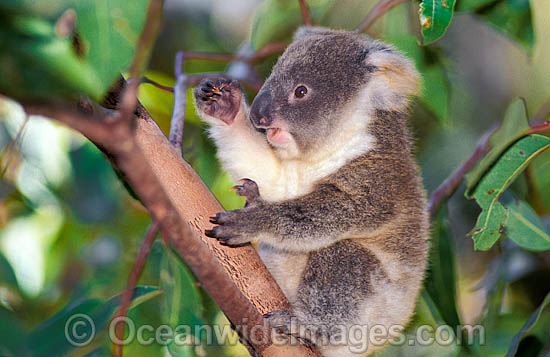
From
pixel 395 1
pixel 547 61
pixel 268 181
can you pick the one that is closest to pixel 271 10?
pixel 395 1

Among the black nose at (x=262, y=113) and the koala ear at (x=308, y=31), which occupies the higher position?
the koala ear at (x=308, y=31)

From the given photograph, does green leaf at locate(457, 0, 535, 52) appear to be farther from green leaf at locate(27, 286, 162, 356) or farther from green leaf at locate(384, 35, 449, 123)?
green leaf at locate(27, 286, 162, 356)

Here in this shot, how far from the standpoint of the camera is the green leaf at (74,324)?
1902 millimetres

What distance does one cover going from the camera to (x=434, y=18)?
1.79 m

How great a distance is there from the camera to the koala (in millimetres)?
1922

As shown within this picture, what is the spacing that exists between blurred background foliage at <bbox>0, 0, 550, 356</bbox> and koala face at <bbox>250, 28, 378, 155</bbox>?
1.04ft

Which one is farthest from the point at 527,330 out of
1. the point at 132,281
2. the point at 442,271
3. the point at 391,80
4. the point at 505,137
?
the point at 132,281

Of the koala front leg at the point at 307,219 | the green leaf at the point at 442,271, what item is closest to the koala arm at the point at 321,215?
the koala front leg at the point at 307,219

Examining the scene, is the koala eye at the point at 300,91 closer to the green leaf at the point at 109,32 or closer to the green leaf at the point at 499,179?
the green leaf at the point at 499,179

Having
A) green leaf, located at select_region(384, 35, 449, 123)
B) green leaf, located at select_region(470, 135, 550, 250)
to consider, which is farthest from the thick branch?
green leaf, located at select_region(384, 35, 449, 123)

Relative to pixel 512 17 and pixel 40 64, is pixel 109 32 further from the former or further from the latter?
pixel 512 17

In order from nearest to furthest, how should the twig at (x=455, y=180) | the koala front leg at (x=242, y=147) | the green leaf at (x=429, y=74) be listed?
the koala front leg at (x=242, y=147) < the twig at (x=455, y=180) < the green leaf at (x=429, y=74)

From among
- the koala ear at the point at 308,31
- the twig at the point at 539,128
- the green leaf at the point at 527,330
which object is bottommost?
the green leaf at the point at 527,330

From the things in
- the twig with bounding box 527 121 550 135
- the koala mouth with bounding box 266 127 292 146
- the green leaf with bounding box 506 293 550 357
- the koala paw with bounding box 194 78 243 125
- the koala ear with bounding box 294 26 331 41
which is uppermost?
the koala ear with bounding box 294 26 331 41
